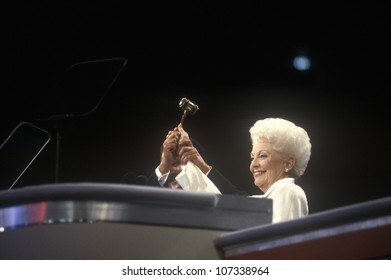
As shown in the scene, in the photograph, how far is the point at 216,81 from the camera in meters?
3.77

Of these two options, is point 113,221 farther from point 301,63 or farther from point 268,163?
point 301,63

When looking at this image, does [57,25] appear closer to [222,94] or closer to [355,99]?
[222,94]

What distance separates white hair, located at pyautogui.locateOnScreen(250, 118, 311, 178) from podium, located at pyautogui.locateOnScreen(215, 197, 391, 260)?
3.26ft

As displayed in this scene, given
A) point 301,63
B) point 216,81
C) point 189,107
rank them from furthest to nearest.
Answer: point 216,81 → point 301,63 → point 189,107

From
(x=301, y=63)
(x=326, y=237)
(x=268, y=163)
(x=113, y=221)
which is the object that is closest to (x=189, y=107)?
(x=268, y=163)

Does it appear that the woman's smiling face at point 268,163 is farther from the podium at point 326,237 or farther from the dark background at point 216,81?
the dark background at point 216,81

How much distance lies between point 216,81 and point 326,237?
108 inches

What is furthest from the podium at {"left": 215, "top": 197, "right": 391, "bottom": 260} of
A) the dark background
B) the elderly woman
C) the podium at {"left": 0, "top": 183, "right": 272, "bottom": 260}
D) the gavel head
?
the dark background

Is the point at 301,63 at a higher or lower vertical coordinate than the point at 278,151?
higher

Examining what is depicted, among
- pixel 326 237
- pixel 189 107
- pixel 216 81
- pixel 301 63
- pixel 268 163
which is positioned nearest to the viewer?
pixel 326 237

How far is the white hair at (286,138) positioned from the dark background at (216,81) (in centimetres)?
146

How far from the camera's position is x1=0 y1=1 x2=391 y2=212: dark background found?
355 centimetres

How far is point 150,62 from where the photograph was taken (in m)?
3.75
